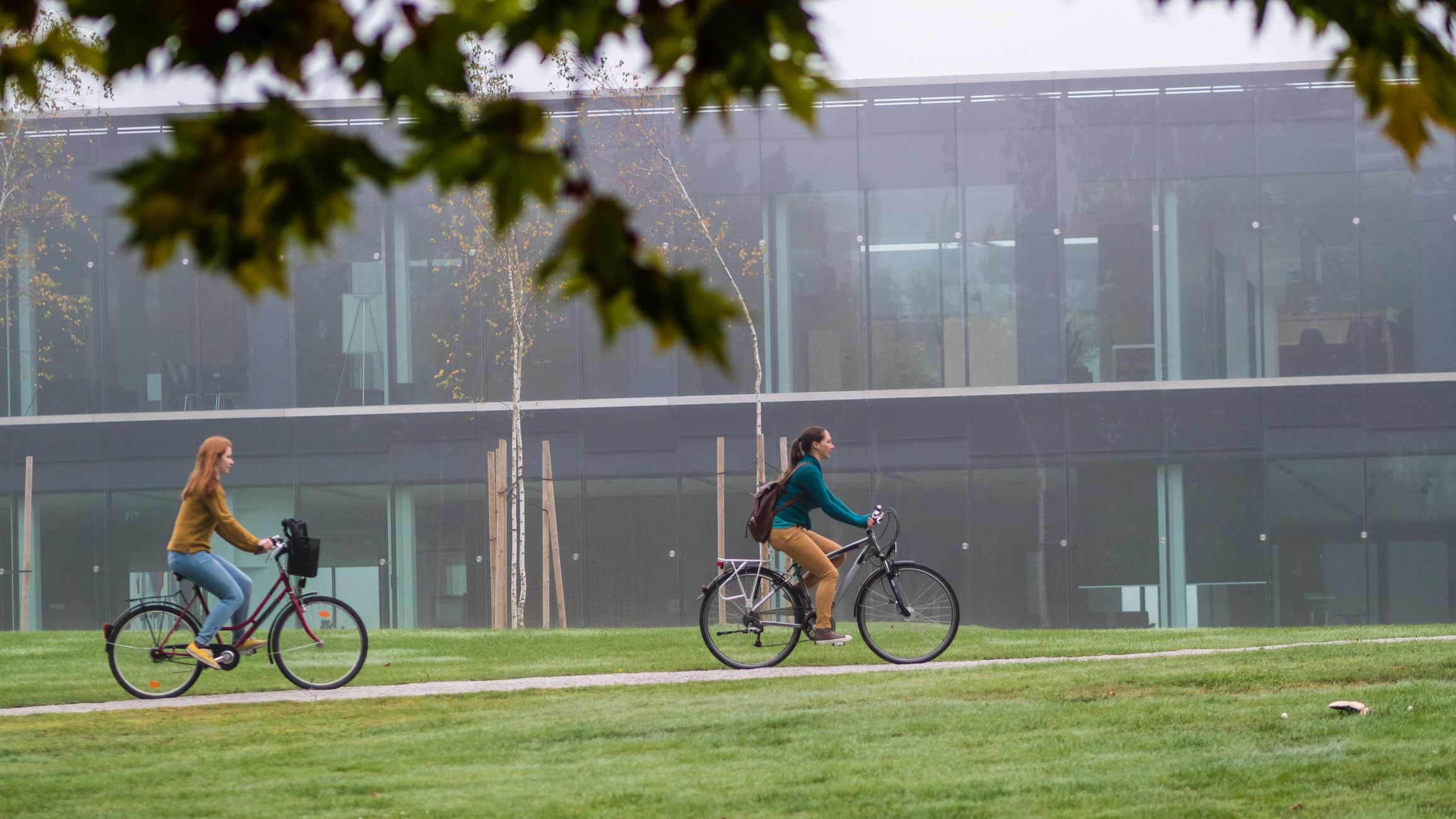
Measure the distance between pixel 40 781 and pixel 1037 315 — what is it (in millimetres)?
16049

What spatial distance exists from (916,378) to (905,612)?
10.6 m

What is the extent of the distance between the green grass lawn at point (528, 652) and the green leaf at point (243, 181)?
332 inches

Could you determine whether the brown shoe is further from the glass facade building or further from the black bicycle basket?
the glass facade building

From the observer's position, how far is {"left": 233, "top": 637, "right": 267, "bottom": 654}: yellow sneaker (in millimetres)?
9438

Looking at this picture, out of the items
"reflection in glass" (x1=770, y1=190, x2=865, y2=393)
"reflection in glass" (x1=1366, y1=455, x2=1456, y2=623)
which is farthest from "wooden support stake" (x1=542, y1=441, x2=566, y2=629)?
"reflection in glass" (x1=1366, y1=455, x2=1456, y2=623)

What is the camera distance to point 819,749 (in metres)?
6.91

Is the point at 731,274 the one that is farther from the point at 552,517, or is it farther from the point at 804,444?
the point at 804,444

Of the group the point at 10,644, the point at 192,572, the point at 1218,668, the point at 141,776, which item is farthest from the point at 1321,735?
the point at 10,644

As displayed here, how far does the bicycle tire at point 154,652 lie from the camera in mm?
9477

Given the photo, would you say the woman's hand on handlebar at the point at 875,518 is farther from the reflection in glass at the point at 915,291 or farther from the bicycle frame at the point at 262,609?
the reflection in glass at the point at 915,291

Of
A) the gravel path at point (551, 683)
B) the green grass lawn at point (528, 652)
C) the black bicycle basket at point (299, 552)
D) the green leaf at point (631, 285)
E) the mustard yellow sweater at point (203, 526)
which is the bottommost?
the green grass lawn at point (528, 652)

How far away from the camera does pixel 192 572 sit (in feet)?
30.3

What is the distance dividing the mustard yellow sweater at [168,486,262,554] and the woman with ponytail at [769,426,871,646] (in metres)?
3.48

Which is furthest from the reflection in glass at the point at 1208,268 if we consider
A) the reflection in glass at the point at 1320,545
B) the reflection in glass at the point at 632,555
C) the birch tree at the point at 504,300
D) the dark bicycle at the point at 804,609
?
the dark bicycle at the point at 804,609
